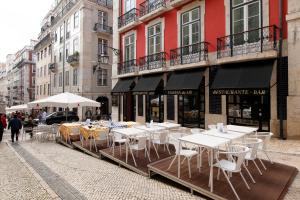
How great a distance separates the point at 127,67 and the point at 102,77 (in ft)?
33.3

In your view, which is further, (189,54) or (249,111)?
(189,54)

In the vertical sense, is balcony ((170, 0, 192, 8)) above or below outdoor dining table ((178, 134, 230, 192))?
above

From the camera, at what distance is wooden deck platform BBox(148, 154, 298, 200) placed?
4781mm

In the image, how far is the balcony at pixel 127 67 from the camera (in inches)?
755

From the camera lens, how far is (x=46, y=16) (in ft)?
148

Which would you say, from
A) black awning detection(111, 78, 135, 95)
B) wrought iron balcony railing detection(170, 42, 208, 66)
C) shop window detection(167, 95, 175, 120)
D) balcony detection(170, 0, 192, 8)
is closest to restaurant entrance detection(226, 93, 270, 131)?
→ wrought iron balcony railing detection(170, 42, 208, 66)

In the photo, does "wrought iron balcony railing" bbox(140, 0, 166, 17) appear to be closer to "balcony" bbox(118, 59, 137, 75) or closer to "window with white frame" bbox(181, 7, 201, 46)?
"window with white frame" bbox(181, 7, 201, 46)

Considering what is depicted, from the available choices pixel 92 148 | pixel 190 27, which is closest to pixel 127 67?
pixel 190 27

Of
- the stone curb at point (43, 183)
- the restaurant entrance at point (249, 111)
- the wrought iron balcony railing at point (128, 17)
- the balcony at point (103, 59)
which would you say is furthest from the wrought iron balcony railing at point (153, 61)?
the balcony at point (103, 59)

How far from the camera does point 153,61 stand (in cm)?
1714

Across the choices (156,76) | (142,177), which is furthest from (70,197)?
(156,76)

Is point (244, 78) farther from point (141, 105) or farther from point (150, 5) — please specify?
point (150, 5)

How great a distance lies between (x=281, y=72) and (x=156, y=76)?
812 cm

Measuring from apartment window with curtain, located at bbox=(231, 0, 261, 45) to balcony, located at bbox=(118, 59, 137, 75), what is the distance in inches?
346
